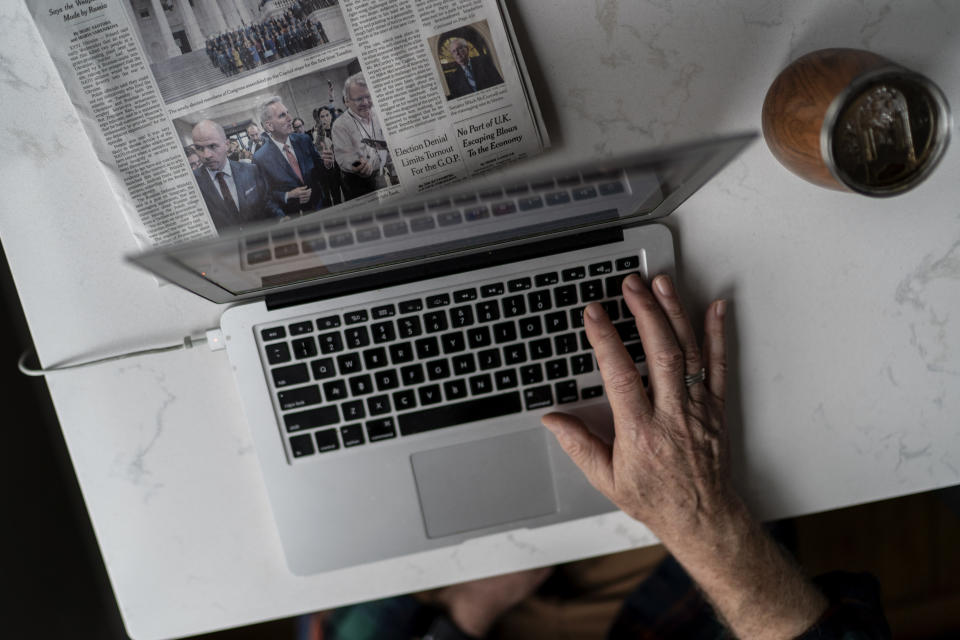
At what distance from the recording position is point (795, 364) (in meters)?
0.70

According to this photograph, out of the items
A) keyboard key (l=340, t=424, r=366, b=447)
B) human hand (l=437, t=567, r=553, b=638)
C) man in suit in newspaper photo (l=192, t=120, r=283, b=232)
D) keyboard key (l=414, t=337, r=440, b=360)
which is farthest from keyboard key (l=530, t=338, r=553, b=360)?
human hand (l=437, t=567, r=553, b=638)

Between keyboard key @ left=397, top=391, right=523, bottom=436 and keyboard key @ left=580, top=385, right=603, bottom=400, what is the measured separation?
0.24ft

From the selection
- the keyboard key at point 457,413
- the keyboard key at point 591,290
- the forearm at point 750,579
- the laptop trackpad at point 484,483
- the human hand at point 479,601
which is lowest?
the human hand at point 479,601

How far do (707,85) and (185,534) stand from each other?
2.54ft

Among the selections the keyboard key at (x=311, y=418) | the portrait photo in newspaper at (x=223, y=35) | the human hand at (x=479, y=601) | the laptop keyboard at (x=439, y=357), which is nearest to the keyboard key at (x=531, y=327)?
the laptop keyboard at (x=439, y=357)

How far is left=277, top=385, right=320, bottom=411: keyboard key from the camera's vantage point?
638 mm

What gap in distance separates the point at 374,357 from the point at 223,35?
1.19 ft

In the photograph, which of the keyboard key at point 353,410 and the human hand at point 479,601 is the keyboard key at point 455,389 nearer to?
the keyboard key at point 353,410

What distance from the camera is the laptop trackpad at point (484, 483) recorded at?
2.17 feet

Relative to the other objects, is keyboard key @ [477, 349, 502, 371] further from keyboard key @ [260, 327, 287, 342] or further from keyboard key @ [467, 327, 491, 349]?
keyboard key @ [260, 327, 287, 342]

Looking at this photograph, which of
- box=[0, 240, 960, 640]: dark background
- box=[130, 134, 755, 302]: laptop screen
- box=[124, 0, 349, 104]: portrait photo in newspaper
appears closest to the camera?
box=[130, 134, 755, 302]: laptop screen

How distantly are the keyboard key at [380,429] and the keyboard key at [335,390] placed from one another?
1.7 inches

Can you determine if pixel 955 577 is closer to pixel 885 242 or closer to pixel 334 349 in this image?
pixel 885 242

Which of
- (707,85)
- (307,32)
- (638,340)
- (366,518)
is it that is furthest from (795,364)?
(307,32)
